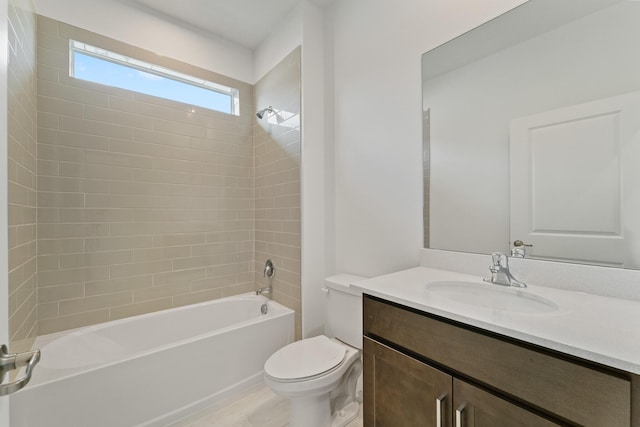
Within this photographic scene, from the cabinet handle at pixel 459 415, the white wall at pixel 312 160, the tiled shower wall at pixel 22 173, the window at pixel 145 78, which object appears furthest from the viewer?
the white wall at pixel 312 160

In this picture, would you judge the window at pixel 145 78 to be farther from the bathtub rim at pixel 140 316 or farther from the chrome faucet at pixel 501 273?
the chrome faucet at pixel 501 273

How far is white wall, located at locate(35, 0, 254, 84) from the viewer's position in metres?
1.87

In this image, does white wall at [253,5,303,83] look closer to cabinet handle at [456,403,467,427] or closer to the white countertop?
the white countertop

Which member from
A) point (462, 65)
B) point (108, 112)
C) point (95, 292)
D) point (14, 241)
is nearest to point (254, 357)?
point (95, 292)

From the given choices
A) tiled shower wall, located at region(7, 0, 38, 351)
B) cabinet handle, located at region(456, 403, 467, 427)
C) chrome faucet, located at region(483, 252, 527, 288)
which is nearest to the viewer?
cabinet handle, located at region(456, 403, 467, 427)

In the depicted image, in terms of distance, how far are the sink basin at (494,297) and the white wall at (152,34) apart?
101 inches

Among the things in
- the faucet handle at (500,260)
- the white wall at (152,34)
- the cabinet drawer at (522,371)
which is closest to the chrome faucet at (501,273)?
the faucet handle at (500,260)

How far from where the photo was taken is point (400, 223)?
1.69 meters

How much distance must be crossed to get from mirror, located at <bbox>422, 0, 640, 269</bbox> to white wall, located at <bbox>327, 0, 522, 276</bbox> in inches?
3.5

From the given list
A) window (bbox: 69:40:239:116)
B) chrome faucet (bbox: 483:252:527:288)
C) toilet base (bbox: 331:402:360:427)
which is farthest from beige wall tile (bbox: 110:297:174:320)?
chrome faucet (bbox: 483:252:527:288)

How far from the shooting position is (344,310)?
1777 millimetres

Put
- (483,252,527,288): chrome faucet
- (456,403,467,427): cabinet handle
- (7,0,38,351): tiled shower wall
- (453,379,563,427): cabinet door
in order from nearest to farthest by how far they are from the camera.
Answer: (453,379,563,427): cabinet door
(456,403,467,427): cabinet handle
(483,252,527,288): chrome faucet
(7,0,38,351): tiled shower wall

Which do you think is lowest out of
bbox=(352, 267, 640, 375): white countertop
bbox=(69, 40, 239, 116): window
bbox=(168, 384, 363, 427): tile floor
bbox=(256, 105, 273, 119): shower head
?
bbox=(168, 384, 363, 427): tile floor

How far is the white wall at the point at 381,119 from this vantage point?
1.57m
